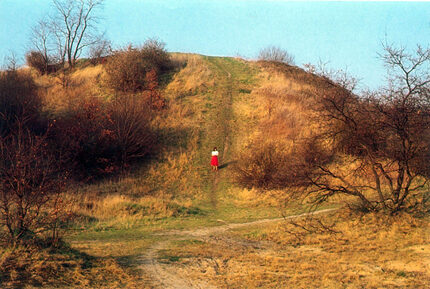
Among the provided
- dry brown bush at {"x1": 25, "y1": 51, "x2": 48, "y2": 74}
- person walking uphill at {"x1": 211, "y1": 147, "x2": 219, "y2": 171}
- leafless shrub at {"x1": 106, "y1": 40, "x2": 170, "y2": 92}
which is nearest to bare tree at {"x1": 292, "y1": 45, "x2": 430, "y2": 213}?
person walking uphill at {"x1": 211, "y1": 147, "x2": 219, "y2": 171}

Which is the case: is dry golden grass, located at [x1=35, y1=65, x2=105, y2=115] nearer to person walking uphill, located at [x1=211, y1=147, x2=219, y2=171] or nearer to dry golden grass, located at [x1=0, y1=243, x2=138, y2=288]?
person walking uphill, located at [x1=211, y1=147, x2=219, y2=171]

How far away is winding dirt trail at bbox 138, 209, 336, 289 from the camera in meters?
7.92

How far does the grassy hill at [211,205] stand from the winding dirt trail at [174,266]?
15cm

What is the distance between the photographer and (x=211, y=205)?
2139 centimetres

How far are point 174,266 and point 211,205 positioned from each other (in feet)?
40.3

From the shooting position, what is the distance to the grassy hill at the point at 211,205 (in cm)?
842

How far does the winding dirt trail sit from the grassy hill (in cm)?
15

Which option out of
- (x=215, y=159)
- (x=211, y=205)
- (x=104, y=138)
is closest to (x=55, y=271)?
(x=211, y=205)

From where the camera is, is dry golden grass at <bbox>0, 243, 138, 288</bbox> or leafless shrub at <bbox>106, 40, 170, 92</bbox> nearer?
dry golden grass at <bbox>0, 243, 138, 288</bbox>

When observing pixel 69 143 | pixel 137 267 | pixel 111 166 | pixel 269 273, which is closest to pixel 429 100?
pixel 269 273

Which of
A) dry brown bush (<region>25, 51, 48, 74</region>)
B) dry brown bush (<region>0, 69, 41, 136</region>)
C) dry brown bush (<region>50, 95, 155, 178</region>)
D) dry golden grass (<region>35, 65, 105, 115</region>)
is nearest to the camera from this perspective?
dry brown bush (<region>50, 95, 155, 178</region>)

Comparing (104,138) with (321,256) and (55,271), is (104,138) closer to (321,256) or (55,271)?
(321,256)

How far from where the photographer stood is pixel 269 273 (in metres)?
8.60

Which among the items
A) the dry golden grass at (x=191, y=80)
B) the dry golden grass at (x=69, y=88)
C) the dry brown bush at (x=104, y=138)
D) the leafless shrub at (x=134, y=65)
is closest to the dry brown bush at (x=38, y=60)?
the dry golden grass at (x=69, y=88)
